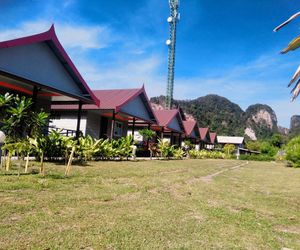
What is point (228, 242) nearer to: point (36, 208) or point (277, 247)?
point (277, 247)

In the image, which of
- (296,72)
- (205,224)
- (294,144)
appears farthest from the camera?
(294,144)

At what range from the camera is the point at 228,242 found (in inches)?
153

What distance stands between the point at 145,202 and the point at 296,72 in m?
5.04

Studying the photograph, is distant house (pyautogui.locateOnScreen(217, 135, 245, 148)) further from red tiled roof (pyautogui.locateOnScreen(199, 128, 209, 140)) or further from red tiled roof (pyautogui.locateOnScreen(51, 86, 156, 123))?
red tiled roof (pyautogui.locateOnScreen(51, 86, 156, 123))

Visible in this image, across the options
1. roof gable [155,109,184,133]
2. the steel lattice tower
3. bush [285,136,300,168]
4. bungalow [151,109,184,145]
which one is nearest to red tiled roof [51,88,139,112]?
bungalow [151,109,184,145]

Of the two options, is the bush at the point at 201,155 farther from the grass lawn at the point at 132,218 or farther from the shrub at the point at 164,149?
the grass lawn at the point at 132,218

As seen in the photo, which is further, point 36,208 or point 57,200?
point 57,200

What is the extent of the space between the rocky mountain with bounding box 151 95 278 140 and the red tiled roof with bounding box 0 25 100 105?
72634mm

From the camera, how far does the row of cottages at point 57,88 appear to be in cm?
1145

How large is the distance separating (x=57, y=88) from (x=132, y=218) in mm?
10630

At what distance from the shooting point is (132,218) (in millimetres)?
4551

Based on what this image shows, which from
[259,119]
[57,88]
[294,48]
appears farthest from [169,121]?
[259,119]

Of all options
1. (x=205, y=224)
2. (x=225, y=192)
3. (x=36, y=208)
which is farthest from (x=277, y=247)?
(x=225, y=192)

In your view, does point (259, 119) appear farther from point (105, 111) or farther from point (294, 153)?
point (105, 111)
